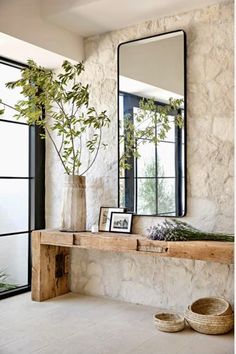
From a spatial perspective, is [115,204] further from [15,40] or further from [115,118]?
[15,40]

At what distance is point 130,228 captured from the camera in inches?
130

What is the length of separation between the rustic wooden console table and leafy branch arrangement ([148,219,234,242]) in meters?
0.06

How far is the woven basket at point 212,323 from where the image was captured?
105 inches

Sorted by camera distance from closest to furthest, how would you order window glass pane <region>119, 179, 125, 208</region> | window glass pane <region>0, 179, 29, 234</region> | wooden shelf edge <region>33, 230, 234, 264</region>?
wooden shelf edge <region>33, 230, 234, 264</region>
window glass pane <region>119, 179, 125, 208</region>
window glass pane <region>0, 179, 29, 234</region>

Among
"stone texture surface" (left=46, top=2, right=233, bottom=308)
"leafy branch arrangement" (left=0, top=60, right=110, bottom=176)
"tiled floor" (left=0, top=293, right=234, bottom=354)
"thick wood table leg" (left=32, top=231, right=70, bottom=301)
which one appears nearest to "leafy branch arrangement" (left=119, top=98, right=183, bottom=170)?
"stone texture surface" (left=46, top=2, right=233, bottom=308)

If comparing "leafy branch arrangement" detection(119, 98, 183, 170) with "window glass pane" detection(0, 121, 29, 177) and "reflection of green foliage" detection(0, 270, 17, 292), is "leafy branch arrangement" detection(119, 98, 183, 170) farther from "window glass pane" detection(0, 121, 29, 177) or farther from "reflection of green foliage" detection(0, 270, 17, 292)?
"reflection of green foliage" detection(0, 270, 17, 292)

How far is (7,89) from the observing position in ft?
12.2

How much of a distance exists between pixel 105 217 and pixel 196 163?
2.91 feet

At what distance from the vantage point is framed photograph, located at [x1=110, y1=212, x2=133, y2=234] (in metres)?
3.33

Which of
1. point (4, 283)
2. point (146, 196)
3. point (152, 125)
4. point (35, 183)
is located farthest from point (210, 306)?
point (35, 183)

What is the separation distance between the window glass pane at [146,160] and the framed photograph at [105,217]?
13.9 inches

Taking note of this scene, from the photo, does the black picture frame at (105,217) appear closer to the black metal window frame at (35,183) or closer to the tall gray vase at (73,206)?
the tall gray vase at (73,206)

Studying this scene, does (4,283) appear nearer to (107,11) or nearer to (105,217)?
(105,217)

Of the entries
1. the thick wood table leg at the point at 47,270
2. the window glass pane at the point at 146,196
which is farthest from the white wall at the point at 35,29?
the thick wood table leg at the point at 47,270
